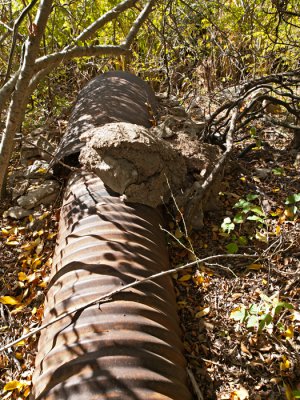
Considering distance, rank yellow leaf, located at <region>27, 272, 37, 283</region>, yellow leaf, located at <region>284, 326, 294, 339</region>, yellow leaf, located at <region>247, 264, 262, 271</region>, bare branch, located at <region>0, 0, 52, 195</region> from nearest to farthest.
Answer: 1. bare branch, located at <region>0, 0, 52, 195</region>
2. yellow leaf, located at <region>284, 326, 294, 339</region>
3. yellow leaf, located at <region>247, 264, 262, 271</region>
4. yellow leaf, located at <region>27, 272, 37, 283</region>

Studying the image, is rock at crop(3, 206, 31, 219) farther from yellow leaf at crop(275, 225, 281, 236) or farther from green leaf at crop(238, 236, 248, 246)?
yellow leaf at crop(275, 225, 281, 236)

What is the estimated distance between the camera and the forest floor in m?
2.28

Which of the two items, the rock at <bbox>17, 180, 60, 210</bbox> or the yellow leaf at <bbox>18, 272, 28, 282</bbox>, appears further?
the rock at <bbox>17, 180, 60, 210</bbox>

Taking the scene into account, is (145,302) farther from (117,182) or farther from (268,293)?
(268,293)

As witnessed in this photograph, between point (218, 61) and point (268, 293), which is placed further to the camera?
point (218, 61)

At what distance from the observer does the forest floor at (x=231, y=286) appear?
2277mm

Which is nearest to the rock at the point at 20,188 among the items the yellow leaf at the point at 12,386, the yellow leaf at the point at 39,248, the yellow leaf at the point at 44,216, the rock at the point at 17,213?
the rock at the point at 17,213

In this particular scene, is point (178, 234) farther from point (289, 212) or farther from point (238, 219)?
point (289, 212)

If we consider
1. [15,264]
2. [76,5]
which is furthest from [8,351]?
[76,5]

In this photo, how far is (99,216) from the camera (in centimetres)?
240

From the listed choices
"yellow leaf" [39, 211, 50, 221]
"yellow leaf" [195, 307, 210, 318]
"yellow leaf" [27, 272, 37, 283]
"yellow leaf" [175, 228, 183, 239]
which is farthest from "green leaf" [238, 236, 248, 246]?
"yellow leaf" [39, 211, 50, 221]

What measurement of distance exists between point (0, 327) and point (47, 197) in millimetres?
1382

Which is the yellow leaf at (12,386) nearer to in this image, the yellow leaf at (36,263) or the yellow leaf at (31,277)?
the yellow leaf at (31,277)

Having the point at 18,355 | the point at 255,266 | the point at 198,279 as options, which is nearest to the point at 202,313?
the point at 198,279
